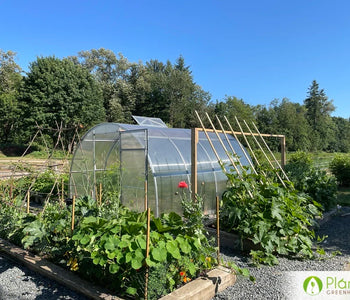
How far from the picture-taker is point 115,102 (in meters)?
30.3

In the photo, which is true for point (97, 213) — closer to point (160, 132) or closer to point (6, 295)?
point (6, 295)

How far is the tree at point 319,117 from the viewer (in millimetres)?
34328

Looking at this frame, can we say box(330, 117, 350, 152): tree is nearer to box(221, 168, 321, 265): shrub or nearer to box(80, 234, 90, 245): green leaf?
box(221, 168, 321, 265): shrub

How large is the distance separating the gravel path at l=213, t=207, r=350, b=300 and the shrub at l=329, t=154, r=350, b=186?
23.7 feet

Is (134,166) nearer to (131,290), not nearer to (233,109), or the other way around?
(131,290)

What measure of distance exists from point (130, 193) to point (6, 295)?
3.45m

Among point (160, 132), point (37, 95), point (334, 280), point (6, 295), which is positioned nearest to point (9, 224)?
point (6, 295)

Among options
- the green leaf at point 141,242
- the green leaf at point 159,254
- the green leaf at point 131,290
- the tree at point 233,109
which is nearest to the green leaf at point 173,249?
the green leaf at point 159,254

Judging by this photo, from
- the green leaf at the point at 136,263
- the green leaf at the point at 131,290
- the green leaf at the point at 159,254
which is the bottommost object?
the green leaf at the point at 131,290

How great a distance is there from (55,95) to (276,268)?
24631 millimetres

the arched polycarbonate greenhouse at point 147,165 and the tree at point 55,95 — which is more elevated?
the tree at point 55,95

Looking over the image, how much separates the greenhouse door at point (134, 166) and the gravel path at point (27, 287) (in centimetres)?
266

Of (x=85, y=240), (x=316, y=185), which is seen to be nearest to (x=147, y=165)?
(x=85, y=240)

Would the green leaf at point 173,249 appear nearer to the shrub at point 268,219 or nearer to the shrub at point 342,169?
the shrub at point 268,219
